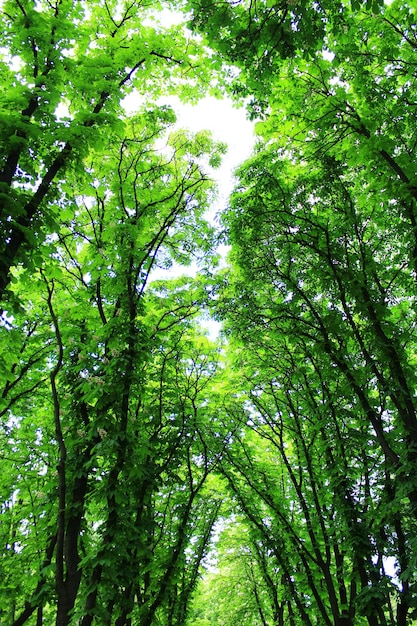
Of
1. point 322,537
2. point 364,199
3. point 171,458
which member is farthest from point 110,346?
point 322,537

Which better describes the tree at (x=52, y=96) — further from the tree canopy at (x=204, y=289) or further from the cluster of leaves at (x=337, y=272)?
the cluster of leaves at (x=337, y=272)

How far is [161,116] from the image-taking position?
7.47 metres

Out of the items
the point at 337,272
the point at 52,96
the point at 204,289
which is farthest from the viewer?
the point at 204,289

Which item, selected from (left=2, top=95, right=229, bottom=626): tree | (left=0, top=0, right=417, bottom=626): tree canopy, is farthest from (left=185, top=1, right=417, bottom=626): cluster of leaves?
(left=2, top=95, right=229, bottom=626): tree

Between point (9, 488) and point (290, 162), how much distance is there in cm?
957

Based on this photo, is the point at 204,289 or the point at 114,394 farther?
the point at 204,289

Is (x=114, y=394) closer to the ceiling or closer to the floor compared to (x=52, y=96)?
closer to the floor

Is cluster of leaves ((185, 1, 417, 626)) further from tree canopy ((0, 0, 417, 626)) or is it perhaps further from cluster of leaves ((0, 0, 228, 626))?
cluster of leaves ((0, 0, 228, 626))

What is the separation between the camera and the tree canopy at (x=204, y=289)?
500cm

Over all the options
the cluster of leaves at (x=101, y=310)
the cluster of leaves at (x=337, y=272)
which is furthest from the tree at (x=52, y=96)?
the cluster of leaves at (x=337, y=272)

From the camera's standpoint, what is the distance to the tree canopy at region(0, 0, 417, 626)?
5.00 meters

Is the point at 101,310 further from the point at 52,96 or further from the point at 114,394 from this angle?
the point at 52,96

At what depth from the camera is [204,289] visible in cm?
858

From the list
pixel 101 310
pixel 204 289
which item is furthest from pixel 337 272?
pixel 101 310
